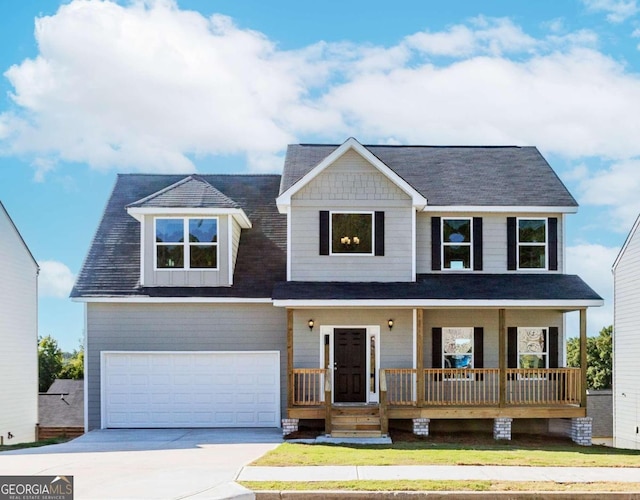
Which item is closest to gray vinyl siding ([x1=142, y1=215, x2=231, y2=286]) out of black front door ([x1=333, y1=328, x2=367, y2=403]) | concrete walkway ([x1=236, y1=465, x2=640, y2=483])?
black front door ([x1=333, y1=328, x2=367, y2=403])

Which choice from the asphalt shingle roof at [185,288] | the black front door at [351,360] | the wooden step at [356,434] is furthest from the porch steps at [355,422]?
the asphalt shingle roof at [185,288]

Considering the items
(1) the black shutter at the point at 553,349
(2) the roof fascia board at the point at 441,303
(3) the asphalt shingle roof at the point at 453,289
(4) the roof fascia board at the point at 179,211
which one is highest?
(4) the roof fascia board at the point at 179,211

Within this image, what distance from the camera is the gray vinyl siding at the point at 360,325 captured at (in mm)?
20062

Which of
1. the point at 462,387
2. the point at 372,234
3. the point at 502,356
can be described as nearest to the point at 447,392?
the point at 462,387

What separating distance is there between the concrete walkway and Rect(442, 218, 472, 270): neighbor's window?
8.53 m

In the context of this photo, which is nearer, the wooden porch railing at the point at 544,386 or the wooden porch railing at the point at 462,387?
the wooden porch railing at the point at 462,387

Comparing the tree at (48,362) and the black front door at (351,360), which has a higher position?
the black front door at (351,360)

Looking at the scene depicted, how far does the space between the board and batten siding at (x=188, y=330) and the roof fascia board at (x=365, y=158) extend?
3.01 metres

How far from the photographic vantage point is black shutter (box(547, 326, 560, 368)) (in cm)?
2073

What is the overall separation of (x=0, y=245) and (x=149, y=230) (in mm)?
5750

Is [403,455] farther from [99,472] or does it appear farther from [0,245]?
[0,245]

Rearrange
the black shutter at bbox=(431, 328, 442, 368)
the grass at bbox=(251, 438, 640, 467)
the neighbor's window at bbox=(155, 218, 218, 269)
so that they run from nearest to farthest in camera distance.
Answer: the grass at bbox=(251, 438, 640, 467) < the black shutter at bbox=(431, 328, 442, 368) < the neighbor's window at bbox=(155, 218, 218, 269)

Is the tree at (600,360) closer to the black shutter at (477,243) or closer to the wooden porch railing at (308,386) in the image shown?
the black shutter at (477,243)

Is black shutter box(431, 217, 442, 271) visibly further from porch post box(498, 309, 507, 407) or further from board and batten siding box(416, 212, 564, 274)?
porch post box(498, 309, 507, 407)
